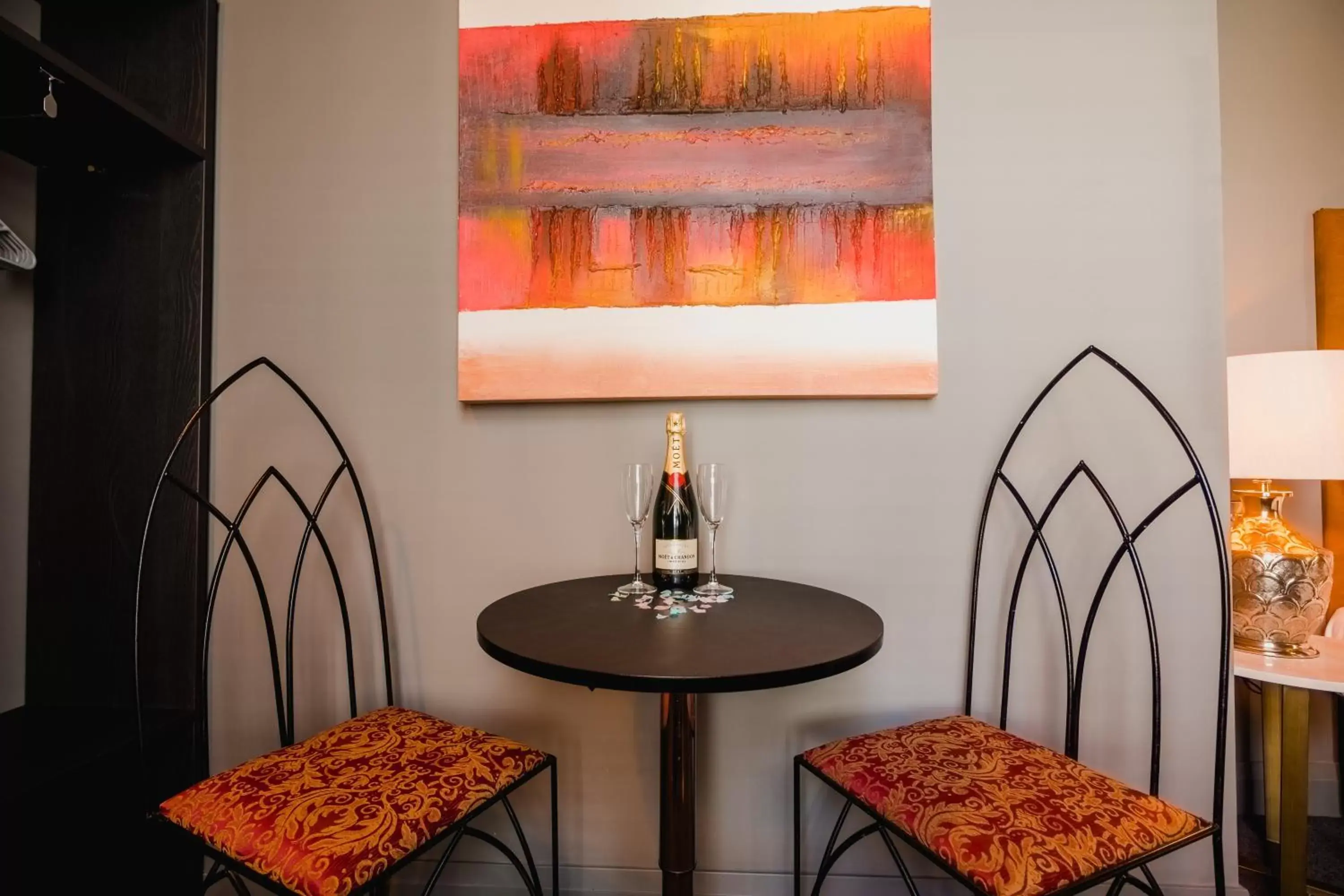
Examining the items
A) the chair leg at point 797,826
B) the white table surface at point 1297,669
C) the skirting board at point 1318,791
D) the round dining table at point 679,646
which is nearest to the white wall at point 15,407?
the round dining table at point 679,646

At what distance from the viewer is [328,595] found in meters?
1.63

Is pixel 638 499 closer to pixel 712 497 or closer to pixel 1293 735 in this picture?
pixel 712 497

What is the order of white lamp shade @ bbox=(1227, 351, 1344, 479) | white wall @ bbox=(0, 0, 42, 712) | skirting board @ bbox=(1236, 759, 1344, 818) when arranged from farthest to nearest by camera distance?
skirting board @ bbox=(1236, 759, 1344, 818), white wall @ bbox=(0, 0, 42, 712), white lamp shade @ bbox=(1227, 351, 1344, 479)

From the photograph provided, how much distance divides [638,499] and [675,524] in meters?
0.11

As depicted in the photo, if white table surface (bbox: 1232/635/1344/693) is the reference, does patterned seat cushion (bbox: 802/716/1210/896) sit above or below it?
below

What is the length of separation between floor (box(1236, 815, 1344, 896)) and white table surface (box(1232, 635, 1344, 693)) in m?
0.43

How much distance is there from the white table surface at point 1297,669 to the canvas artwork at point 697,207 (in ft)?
3.31

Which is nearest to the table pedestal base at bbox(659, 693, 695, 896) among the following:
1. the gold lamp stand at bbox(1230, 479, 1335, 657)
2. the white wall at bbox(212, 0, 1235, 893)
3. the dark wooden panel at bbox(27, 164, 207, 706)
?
the white wall at bbox(212, 0, 1235, 893)

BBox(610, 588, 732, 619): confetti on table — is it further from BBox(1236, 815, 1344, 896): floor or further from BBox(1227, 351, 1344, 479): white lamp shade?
BBox(1236, 815, 1344, 896): floor

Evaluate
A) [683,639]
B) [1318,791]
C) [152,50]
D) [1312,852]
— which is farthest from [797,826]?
[152,50]

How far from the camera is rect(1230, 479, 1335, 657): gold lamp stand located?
4.86 ft

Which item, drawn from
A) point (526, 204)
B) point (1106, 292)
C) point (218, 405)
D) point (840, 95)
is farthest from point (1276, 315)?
point (218, 405)

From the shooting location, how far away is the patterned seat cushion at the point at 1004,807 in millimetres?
879

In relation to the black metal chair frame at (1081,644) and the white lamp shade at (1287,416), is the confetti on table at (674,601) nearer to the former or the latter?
the black metal chair frame at (1081,644)
